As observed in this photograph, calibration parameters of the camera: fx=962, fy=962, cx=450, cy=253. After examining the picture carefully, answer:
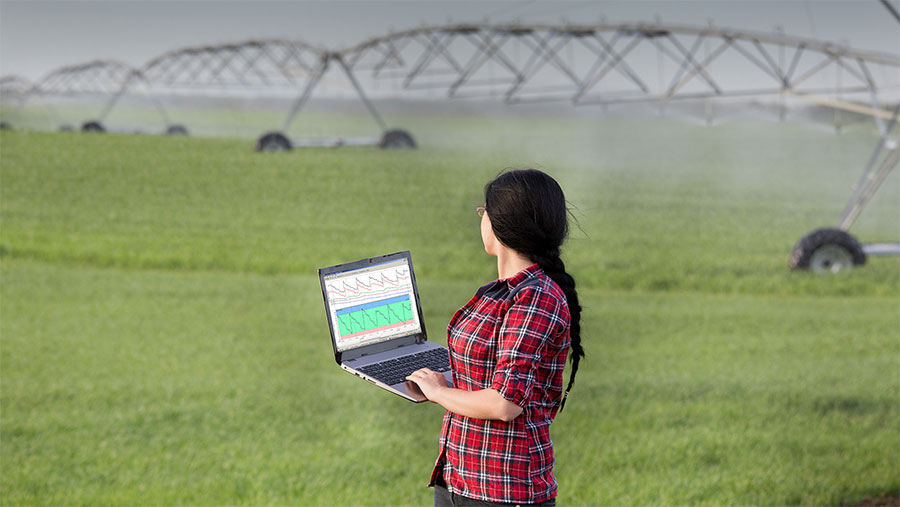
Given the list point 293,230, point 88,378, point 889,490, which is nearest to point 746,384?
point 889,490

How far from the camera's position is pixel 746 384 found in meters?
5.64

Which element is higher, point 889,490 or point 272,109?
point 272,109

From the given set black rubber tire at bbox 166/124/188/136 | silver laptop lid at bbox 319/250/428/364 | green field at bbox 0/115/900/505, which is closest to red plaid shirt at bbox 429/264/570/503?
silver laptop lid at bbox 319/250/428/364

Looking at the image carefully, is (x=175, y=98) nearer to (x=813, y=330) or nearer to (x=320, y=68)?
(x=320, y=68)

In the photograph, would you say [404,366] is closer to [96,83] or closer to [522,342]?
[522,342]

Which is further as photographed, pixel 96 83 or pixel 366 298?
pixel 96 83

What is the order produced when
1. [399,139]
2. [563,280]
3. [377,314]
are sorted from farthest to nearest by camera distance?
[399,139], [377,314], [563,280]

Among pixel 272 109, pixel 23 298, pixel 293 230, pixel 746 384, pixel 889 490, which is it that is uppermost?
Answer: pixel 272 109

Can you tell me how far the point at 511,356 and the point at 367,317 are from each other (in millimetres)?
510

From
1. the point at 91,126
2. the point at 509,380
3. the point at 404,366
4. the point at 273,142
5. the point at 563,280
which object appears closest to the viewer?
the point at 509,380

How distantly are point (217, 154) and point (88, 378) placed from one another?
4961 mm

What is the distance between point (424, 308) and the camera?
7691mm

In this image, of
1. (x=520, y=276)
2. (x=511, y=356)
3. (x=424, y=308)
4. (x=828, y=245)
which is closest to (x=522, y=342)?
(x=511, y=356)

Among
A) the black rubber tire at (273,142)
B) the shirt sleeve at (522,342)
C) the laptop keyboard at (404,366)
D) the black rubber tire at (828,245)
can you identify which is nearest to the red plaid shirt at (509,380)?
the shirt sleeve at (522,342)
